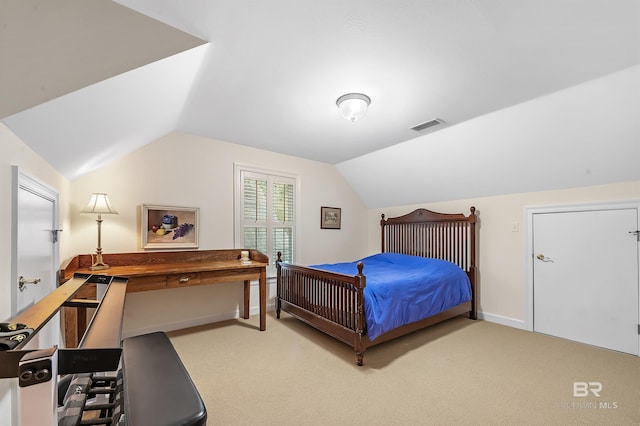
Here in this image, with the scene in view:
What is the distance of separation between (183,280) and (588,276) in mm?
4161

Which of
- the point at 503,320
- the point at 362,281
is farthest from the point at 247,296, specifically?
the point at 503,320

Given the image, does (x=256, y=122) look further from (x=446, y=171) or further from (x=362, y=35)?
(x=446, y=171)

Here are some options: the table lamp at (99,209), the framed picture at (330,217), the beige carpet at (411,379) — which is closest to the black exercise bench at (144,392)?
the beige carpet at (411,379)

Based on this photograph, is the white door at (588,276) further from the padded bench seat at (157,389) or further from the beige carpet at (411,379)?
the padded bench seat at (157,389)

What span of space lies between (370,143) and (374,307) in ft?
6.93

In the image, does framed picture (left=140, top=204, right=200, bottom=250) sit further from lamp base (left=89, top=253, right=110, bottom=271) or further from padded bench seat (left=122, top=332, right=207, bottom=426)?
padded bench seat (left=122, top=332, right=207, bottom=426)

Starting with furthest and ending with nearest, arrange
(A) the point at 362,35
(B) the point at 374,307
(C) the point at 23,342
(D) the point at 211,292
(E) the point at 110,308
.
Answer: (D) the point at 211,292 → (B) the point at 374,307 → (A) the point at 362,35 → (E) the point at 110,308 → (C) the point at 23,342

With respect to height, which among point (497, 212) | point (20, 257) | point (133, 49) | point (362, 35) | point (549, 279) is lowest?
point (549, 279)

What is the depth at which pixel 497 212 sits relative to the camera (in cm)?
376

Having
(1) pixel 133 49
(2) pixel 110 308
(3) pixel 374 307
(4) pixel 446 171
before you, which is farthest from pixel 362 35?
(4) pixel 446 171

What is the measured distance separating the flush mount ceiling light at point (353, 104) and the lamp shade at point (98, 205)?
7.76 ft

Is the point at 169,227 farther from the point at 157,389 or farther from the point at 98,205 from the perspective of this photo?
the point at 157,389

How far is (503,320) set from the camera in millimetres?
3641

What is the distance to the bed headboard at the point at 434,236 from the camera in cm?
397
